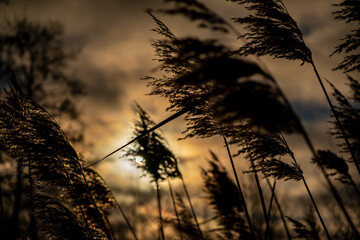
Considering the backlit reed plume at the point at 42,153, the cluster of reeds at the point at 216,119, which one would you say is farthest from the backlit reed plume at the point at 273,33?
the backlit reed plume at the point at 42,153

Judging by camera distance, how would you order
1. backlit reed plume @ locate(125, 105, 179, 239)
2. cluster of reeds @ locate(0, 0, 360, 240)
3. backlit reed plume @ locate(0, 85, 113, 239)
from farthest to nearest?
backlit reed plume @ locate(125, 105, 179, 239), backlit reed plume @ locate(0, 85, 113, 239), cluster of reeds @ locate(0, 0, 360, 240)

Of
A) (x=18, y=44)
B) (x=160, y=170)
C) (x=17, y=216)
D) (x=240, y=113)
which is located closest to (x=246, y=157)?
(x=240, y=113)

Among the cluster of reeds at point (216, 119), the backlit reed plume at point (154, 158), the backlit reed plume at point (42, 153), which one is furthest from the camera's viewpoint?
the backlit reed plume at point (154, 158)

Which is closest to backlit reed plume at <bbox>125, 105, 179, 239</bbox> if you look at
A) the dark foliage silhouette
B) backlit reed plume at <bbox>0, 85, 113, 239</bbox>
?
the dark foliage silhouette

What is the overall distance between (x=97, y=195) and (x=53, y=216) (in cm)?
96

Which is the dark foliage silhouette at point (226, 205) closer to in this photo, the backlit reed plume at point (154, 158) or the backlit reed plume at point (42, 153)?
the backlit reed plume at point (154, 158)

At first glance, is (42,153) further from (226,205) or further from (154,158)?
(226,205)

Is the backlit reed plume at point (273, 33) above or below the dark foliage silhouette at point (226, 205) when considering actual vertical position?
above

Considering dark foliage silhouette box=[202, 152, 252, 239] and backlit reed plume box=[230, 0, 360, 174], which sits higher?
backlit reed plume box=[230, 0, 360, 174]

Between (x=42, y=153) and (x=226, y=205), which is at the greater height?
(x=42, y=153)

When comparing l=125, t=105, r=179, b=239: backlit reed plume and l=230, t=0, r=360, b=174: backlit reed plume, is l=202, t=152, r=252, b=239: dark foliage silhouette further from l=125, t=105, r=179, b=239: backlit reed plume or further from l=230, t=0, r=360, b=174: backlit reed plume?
l=230, t=0, r=360, b=174: backlit reed plume

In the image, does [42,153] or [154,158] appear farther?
[154,158]

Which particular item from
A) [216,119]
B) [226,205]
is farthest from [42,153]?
[226,205]

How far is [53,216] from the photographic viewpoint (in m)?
2.91
